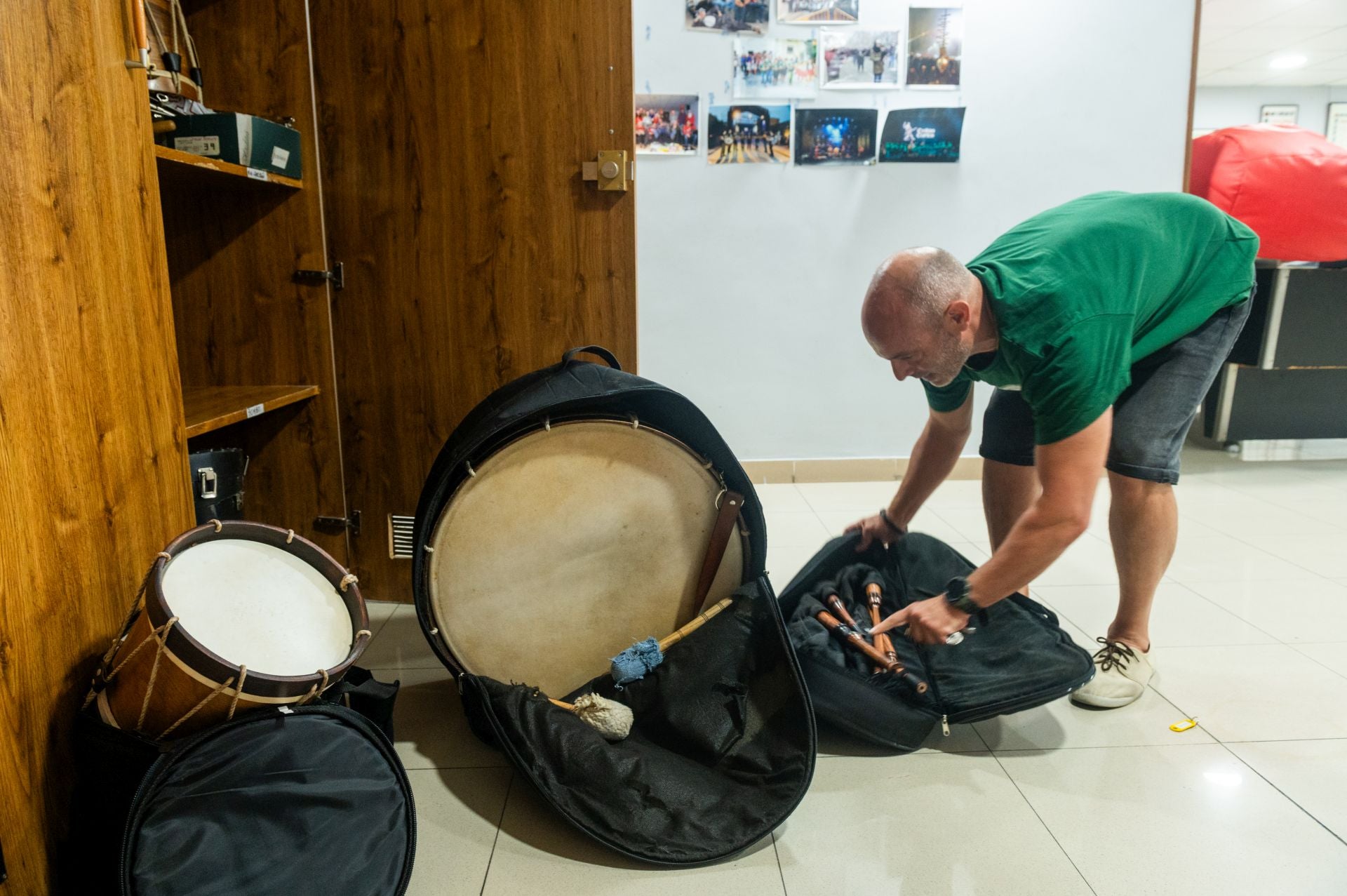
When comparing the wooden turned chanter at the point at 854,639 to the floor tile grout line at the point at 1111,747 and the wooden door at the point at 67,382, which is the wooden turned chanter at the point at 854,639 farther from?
the wooden door at the point at 67,382

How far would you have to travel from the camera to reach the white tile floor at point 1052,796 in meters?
1.43

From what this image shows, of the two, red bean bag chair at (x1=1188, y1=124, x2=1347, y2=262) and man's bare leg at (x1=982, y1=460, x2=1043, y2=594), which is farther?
red bean bag chair at (x1=1188, y1=124, x2=1347, y2=262)

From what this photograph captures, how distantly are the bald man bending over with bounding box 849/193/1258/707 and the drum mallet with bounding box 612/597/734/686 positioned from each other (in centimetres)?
34

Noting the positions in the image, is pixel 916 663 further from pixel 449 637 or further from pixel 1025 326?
pixel 449 637

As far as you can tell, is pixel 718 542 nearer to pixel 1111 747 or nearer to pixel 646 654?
pixel 646 654

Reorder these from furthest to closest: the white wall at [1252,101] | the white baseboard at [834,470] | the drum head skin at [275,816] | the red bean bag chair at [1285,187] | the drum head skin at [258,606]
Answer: the white wall at [1252,101] < the white baseboard at [834,470] < the red bean bag chair at [1285,187] < the drum head skin at [258,606] < the drum head skin at [275,816]

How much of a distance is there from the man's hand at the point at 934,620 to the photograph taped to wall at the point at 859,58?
101 inches

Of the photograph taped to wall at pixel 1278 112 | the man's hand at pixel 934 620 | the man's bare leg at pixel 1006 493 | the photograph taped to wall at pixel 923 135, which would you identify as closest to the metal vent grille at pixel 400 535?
the man's hand at pixel 934 620

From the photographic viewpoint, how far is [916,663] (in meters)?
1.90

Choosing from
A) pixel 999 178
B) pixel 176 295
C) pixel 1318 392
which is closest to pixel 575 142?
pixel 176 295

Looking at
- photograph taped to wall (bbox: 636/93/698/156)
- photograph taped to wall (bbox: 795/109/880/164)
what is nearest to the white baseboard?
photograph taped to wall (bbox: 795/109/880/164)

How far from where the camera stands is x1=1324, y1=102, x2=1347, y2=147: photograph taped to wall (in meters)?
8.44

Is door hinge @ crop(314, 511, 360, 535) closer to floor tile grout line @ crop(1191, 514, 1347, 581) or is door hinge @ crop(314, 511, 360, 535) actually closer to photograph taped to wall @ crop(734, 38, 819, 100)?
photograph taped to wall @ crop(734, 38, 819, 100)

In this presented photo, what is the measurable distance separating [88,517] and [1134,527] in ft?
6.48
